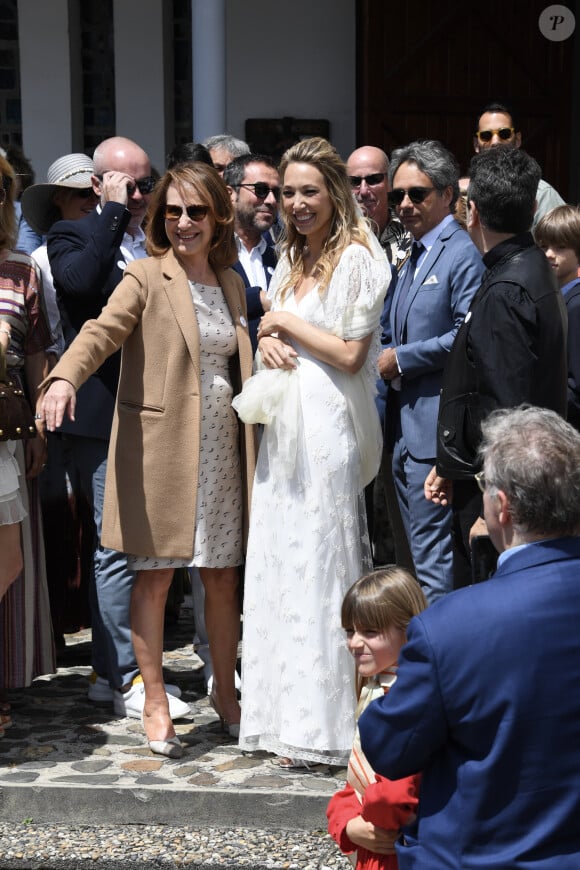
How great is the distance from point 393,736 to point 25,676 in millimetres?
2848

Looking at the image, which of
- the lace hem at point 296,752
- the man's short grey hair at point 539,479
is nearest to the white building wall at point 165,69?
the lace hem at point 296,752

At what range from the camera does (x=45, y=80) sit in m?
9.24

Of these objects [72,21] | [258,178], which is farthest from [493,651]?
[72,21]

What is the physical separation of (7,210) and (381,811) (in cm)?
268

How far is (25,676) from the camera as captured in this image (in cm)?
491

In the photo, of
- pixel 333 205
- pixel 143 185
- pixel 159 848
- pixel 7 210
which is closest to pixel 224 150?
pixel 143 185

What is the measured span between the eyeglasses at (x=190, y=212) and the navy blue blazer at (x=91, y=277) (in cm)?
39

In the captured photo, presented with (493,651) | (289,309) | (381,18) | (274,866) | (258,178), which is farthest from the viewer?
(381,18)

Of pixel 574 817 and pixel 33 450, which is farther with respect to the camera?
pixel 33 450

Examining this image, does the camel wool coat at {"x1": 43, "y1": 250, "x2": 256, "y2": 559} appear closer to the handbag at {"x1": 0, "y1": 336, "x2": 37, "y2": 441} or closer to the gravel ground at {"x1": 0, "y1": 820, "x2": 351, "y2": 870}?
the handbag at {"x1": 0, "y1": 336, "x2": 37, "y2": 441}

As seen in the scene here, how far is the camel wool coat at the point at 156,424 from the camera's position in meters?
4.27

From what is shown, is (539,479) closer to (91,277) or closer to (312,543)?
(312,543)

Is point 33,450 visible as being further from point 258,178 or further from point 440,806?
point 440,806

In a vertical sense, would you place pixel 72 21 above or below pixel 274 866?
above
